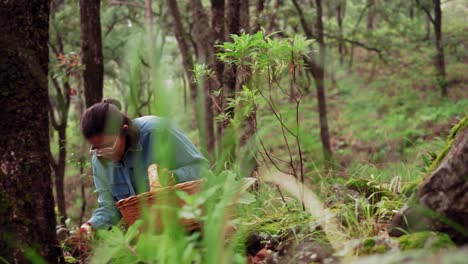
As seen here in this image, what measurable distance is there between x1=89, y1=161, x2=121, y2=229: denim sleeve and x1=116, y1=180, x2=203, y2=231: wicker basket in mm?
625

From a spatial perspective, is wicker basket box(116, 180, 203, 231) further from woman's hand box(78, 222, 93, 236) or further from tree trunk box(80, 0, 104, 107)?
tree trunk box(80, 0, 104, 107)

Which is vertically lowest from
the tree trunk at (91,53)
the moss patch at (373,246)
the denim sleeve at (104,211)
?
the denim sleeve at (104,211)

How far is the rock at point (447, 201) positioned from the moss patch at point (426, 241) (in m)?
0.06

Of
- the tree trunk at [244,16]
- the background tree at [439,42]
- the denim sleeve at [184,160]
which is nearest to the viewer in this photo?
the denim sleeve at [184,160]

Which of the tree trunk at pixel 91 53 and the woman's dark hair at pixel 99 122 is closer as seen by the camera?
the woman's dark hair at pixel 99 122

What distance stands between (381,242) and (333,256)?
Answer: 0.20 m

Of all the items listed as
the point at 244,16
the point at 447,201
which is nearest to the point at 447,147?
the point at 447,201

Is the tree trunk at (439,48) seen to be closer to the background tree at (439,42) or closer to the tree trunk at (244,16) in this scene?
the background tree at (439,42)

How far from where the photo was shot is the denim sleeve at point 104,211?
317 cm

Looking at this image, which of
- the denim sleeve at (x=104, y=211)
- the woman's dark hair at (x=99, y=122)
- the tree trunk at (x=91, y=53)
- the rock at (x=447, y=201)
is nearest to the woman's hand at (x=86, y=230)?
the denim sleeve at (x=104, y=211)

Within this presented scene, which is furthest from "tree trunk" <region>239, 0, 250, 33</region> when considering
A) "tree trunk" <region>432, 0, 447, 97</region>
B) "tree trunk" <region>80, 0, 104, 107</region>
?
"tree trunk" <region>432, 0, 447, 97</region>

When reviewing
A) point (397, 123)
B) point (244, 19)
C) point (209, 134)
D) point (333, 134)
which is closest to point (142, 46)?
point (244, 19)

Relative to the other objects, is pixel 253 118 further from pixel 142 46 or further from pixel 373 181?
pixel 142 46

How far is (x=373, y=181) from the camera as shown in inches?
135
